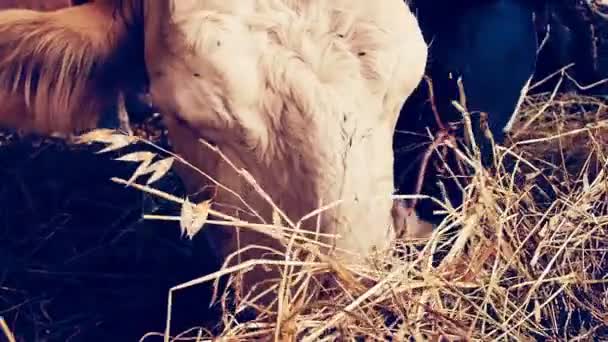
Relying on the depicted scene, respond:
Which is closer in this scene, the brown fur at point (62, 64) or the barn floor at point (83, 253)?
the brown fur at point (62, 64)

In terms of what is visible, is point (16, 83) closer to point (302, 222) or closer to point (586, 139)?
point (302, 222)

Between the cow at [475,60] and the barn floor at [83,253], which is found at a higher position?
the cow at [475,60]

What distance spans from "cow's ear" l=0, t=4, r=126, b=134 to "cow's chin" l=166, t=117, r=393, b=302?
0.74 ft

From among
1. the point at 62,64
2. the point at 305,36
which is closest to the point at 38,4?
the point at 62,64

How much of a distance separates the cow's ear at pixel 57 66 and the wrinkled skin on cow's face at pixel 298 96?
0.53 ft

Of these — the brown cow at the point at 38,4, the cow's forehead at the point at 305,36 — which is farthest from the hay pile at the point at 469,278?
the brown cow at the point at 38,4

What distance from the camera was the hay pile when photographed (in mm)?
1302

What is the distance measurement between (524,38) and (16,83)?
1.28 meters

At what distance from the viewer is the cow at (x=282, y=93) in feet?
4.47

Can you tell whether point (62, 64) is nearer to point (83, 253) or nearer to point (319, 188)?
point (319, 188)

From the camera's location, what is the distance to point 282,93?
1.38 m

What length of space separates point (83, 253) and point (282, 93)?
0.97 metres

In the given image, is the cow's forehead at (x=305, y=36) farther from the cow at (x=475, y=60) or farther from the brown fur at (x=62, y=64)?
the cow at (x=475, y=60)

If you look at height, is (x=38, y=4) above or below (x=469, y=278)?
above
